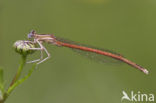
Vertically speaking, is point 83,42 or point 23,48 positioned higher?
point 23,48

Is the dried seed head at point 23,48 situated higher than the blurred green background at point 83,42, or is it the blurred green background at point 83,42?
the dried seed head at point 23,48

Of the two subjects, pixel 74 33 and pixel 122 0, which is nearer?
pixel 74 33

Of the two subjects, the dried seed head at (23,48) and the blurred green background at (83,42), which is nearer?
the dried seed head at (23,48)

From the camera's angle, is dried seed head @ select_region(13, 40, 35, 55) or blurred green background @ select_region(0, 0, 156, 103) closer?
dried seed head @ select_region(13, 40, 35, 55)

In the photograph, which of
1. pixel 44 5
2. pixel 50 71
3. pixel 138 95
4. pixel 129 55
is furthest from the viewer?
pixel 44 5

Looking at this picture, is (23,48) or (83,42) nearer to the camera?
(23,48)

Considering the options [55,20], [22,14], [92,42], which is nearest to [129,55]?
[92,42]

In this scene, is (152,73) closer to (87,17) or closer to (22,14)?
(87,17)

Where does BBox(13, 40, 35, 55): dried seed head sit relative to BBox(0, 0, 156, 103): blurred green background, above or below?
above
